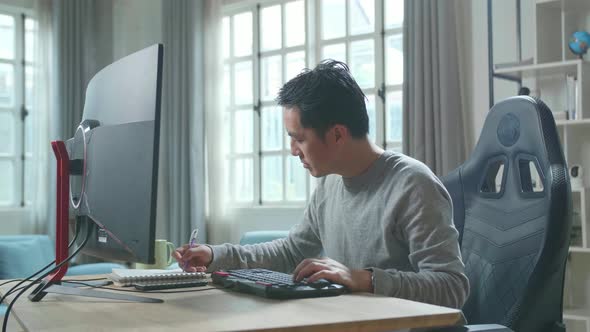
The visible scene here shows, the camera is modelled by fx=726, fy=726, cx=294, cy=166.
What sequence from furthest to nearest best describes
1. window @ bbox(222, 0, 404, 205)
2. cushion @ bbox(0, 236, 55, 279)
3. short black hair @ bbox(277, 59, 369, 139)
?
window @ bbox(222, 0, 404, 205), cushion @ bbox(0, 236, 55, 279), short black hair @ bbox(277, 59, 369, 139)

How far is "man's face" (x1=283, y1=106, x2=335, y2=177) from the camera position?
65.9 inches

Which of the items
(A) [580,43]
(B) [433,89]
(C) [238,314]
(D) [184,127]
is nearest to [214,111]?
(D) [184,127]

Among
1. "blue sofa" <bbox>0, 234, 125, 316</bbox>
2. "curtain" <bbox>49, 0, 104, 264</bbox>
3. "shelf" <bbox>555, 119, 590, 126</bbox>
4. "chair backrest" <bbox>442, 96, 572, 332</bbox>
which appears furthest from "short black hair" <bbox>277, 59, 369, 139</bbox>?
"curtain" <bbox>49, 0, 104, 264</bbox>

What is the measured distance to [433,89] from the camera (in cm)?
388

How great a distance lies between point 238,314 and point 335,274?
272 millimetres

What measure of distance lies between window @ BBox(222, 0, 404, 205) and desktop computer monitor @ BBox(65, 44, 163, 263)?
292 cm

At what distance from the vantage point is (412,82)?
3955 mm

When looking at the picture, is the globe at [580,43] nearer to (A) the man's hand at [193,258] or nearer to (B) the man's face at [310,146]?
(B) the man's face at [310,146]

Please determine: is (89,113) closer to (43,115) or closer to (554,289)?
(554,289)

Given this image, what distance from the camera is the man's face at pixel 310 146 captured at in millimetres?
1674

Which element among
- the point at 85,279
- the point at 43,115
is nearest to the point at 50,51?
the point at 43,115

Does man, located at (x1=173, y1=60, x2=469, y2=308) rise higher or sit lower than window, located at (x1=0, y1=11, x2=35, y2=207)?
lower

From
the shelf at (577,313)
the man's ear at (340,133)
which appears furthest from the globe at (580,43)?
the man's ear at (340,133)

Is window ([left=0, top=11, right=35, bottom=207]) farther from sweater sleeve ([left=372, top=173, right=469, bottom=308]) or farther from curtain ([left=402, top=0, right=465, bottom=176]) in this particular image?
sweater sleeve ([left=372, top=173, right=469, bottom=308])
